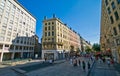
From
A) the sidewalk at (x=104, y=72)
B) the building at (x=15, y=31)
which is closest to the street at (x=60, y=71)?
the sidewalk at (x=104, y=72)

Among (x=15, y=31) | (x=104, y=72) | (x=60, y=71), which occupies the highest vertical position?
(x=15, y=31)

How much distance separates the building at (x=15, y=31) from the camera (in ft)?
120

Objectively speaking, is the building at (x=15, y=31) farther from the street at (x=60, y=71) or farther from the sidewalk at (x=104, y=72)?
the sidewalk at (x=104, y=72)

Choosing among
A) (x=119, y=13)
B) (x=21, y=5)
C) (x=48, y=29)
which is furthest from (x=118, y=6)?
(x=21, y=5)

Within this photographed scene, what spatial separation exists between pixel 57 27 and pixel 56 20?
3.63 metres

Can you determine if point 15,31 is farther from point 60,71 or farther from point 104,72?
point 104,72

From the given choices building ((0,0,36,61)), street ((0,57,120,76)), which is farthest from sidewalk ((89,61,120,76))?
building ((0,0,36,61))

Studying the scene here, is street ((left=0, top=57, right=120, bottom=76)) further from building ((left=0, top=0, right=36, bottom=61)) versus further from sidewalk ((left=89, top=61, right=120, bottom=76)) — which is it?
building ((left=0, top=0, right=36, bottom=61))

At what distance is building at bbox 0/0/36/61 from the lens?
3666 centimetres

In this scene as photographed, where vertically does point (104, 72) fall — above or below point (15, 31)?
below

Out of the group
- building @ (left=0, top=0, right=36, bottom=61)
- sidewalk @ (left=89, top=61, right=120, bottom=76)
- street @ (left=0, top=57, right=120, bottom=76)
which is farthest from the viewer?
building @ (left=0, top=0, right=36, bottom=61)

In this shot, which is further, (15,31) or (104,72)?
(15,31)

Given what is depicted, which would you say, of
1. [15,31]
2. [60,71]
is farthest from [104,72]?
[15,31]

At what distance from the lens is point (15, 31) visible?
43.4m
